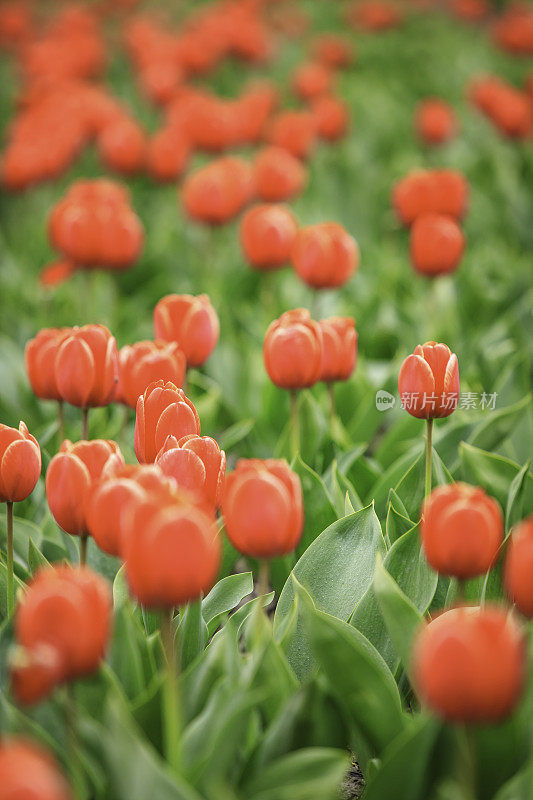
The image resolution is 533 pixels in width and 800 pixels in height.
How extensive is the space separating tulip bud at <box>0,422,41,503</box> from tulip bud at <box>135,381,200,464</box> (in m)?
0.13

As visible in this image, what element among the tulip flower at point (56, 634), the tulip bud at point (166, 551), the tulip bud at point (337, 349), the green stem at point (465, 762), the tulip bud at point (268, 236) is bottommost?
the tulip bud at point (268, 236)

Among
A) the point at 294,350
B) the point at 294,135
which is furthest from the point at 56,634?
the point at 294,135

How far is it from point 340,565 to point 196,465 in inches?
11.6

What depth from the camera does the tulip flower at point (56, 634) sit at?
701 millimetres

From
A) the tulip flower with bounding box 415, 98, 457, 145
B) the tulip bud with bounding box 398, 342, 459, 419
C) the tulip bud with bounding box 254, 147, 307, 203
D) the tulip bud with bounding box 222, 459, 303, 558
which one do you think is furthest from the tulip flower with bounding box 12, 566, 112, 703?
the tulip flower with bounding box 415, 98, 457, 145

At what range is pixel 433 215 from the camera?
7.75ft

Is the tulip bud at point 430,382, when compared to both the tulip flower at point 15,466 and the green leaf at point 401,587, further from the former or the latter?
the tulip flower at point 15,466

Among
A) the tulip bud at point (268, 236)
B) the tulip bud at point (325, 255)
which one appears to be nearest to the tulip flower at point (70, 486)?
the tulip bud at point (325, 255)

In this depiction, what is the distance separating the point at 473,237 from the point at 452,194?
30.4 inches

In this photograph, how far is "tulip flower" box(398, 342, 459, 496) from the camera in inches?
45.0

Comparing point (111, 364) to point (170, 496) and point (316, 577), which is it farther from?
point (170, 496)

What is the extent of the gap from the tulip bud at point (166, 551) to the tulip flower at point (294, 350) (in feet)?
1.96

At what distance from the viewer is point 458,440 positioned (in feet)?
5.17

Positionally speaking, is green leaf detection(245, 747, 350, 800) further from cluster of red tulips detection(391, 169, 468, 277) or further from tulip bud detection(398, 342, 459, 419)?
cluster of red tulips detection(391, 169, 468, 277)
